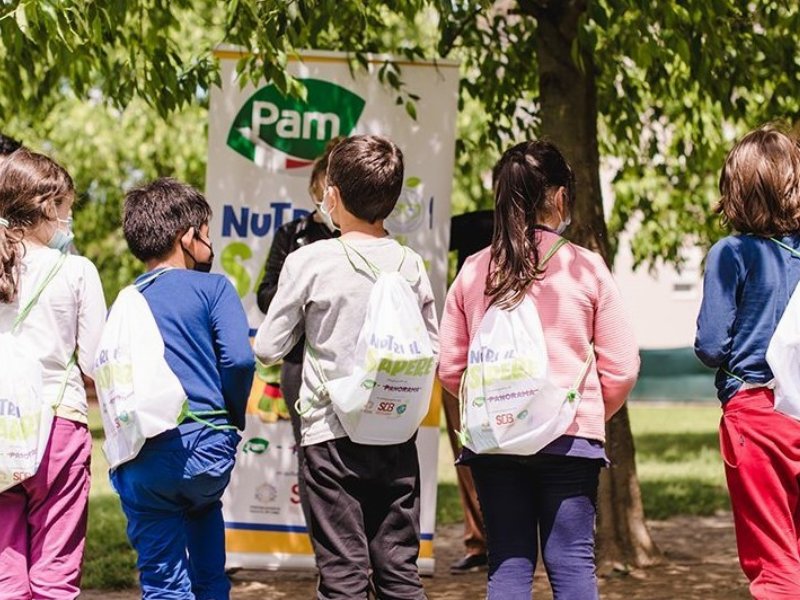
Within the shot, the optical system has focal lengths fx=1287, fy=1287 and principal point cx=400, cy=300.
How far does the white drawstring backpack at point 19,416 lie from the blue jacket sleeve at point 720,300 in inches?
88.2

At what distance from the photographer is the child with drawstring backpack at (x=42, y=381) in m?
4.32

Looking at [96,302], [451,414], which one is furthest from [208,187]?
[96,302]

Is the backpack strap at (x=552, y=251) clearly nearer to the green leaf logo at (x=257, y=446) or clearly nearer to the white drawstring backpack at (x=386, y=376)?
the white drawstring backpack at (x=386, y=376)

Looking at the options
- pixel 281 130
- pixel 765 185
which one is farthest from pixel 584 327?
pixel 281 130

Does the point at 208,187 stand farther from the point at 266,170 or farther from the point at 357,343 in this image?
the point at 357,343

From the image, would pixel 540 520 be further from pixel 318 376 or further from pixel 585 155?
pixel 585 155

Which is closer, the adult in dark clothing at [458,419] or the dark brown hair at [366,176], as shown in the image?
the dark brown hair at [366,176]

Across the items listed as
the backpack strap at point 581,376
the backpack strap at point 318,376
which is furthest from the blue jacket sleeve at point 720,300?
the backpack strap at point 318,376

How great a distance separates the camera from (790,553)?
4.28 meters

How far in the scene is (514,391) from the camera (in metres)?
4.16

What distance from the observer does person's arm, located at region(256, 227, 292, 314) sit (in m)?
6.22

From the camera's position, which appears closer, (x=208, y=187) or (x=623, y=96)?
(x=208, y=187)

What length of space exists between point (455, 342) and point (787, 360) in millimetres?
1112

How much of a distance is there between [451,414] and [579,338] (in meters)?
3.02
